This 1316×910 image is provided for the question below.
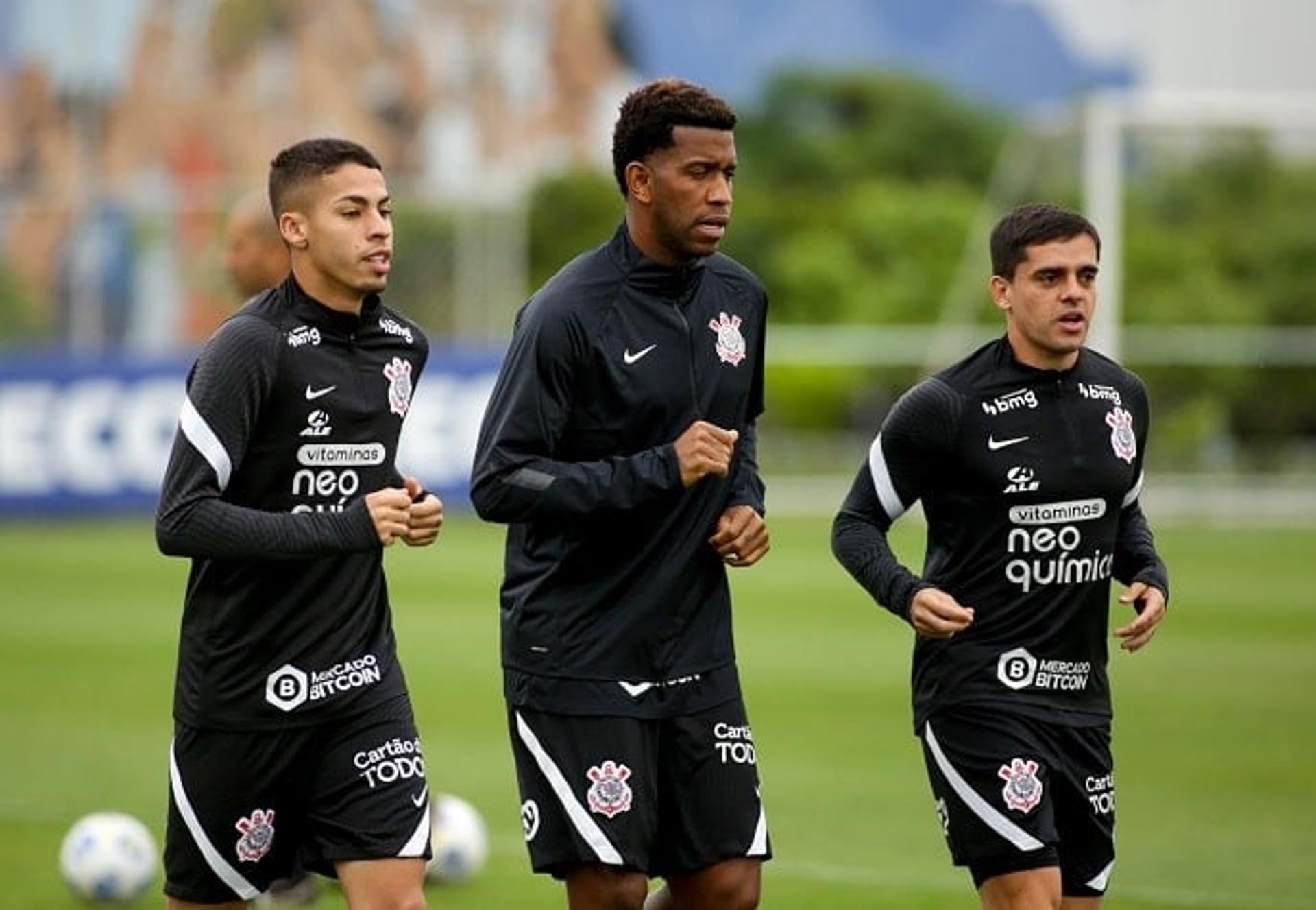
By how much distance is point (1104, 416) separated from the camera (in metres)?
7.43

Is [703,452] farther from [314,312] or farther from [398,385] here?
[314,312]

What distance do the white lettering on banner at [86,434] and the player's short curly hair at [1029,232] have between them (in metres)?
19.4

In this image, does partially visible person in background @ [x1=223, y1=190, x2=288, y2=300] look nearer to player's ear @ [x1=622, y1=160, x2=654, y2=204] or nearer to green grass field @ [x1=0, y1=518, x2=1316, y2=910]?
green grass field @ [x1=0, y1=518, x2=1316, y2=910]

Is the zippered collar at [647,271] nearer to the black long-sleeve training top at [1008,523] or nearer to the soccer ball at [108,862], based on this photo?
the black long-sleeve training top at [1008,523]

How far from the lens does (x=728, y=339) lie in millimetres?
7293

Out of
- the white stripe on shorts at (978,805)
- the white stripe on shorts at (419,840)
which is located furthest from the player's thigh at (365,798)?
the white stripe on shorts at (978,805)

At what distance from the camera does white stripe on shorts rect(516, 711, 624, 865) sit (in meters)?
7.00

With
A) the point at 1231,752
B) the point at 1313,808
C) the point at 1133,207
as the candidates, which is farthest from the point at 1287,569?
the point at 1133,207

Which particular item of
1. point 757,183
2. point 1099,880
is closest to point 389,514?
point 1099,880

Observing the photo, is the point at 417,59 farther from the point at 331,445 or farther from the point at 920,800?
the point at 331,445

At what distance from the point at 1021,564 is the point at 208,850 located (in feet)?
7.61

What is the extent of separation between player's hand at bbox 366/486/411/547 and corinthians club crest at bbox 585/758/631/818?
83cm

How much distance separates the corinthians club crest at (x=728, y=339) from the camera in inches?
286

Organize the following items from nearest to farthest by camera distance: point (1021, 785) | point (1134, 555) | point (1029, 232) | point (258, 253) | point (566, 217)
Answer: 1. point (1021, 785)
2. point (1029, 232)
3. point (1134, 555)
4. point (258, 253)
5. point (566, 217)
